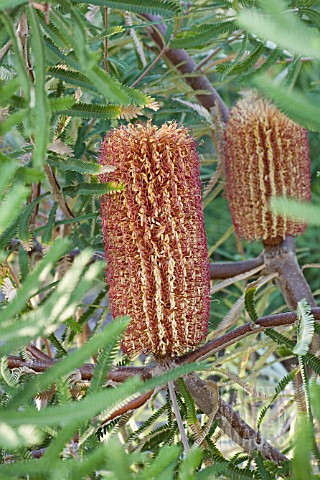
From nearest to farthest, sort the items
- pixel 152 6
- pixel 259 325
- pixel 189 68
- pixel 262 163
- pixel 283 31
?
pixel 283 31 < pixel 152 6 < pixel 259 325 < pixel 262 163 < pixel 189 68

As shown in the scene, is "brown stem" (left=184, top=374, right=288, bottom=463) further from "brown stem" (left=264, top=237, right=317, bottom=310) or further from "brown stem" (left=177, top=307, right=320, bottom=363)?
"brown stem" (left=264, top=237, right=317, bottom=310)

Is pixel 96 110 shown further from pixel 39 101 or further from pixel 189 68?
pixel 189 68

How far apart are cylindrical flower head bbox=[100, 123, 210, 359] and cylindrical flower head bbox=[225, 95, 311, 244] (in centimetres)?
20

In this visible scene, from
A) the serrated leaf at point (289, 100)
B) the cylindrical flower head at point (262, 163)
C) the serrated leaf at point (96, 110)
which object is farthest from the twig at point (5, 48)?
the cylindrical flower head at point (262, 163)

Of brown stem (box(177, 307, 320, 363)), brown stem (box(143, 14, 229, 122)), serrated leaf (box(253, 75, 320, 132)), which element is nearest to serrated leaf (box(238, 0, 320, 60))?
serrated leaf (box(253, 75, 320, 132))

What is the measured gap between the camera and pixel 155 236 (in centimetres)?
42

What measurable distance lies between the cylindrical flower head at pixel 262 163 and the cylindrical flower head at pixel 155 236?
204 millimetres

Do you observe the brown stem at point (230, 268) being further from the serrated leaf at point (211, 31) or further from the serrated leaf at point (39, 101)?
the serrated leaf at point (39, 101)

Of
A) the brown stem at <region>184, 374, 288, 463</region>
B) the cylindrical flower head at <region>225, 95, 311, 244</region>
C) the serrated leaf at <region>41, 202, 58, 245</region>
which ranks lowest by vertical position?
the brown stem at <region>184, 374, 288, 463</region>

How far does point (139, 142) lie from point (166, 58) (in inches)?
14.6

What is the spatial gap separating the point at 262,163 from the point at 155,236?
24cm

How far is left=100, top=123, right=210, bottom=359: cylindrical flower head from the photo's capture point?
1.39ft

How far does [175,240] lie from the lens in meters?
0.43

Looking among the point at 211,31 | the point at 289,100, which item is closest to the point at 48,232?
the point at 211,31
